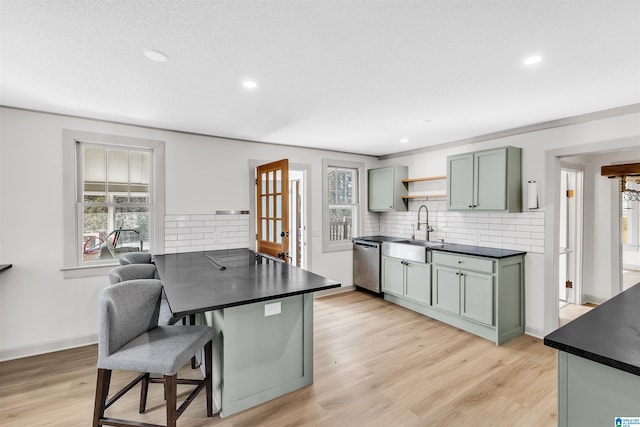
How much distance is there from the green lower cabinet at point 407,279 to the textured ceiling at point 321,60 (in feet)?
6.60

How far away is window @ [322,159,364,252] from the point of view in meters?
5.12

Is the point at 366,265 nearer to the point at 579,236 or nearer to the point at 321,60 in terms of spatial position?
the point at 579,236

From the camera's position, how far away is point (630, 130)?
2.89m

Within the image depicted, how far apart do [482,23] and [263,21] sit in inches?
46.2

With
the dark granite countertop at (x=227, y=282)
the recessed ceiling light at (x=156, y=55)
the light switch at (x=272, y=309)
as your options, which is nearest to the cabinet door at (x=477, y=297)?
the dark granite countertop at (x=227, y=282)

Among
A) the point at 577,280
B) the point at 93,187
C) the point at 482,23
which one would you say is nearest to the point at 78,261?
the point at 93,187

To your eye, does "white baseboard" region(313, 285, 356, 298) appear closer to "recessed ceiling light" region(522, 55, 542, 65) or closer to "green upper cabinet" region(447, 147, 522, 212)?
"green upper cabinet" region(447, 147, 522, 212)

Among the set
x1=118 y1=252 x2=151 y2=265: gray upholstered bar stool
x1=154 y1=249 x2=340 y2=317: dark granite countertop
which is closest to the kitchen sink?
x1=154 y1=249 x2=340 y2=317: dark granite countertop

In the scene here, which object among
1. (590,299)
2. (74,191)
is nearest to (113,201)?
(74,191)

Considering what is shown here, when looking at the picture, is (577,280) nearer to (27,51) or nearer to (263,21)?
(263,21)

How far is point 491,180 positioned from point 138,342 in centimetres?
383

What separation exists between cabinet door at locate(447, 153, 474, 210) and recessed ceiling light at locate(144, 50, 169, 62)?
137 inches

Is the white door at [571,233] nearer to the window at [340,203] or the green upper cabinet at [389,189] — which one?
the green upper cabinet at [389,189]

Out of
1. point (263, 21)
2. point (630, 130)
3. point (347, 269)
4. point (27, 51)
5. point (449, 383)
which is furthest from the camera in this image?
point (347, 269)
